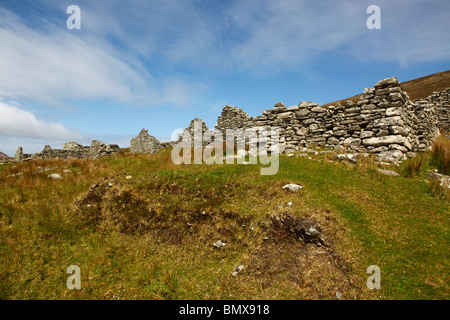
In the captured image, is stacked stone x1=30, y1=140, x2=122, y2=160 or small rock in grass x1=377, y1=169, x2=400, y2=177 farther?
stacked stone x1=30, y1=140, x2=122, y2=160

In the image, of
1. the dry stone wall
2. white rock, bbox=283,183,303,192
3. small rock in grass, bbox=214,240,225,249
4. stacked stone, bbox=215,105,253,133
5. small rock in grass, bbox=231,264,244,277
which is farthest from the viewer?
stacked stone, bbox=215,105,253,133

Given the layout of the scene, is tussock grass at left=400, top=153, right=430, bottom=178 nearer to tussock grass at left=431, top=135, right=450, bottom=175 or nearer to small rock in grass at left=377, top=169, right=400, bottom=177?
small rock in grass at left=377, top=169, right=400, bottom=177

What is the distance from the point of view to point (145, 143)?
25.9 metres

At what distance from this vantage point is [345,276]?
4.95 meters

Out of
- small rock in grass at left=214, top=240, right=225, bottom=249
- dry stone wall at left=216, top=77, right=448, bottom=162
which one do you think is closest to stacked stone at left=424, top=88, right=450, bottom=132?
dry stone wall at left=216, top=77, right=448, bottom=162

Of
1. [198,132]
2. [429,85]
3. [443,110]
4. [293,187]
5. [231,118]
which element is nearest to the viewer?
[293,187]

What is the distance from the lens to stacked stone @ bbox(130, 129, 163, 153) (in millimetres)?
25484

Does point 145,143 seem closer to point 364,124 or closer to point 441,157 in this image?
point 364,124

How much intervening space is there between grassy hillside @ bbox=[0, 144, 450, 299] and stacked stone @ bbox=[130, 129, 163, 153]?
15.5 meters

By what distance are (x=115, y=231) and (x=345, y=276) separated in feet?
24.1

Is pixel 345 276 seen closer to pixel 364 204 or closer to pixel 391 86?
pixel 364 204

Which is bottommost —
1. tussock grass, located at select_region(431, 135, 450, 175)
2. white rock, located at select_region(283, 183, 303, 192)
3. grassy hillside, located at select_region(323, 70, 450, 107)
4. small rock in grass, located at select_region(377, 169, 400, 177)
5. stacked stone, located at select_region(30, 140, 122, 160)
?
white rock, located at select_region(283, 183, 303, 192)

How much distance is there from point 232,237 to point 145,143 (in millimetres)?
21839

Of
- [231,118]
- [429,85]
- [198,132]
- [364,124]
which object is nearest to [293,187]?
[364,124]
